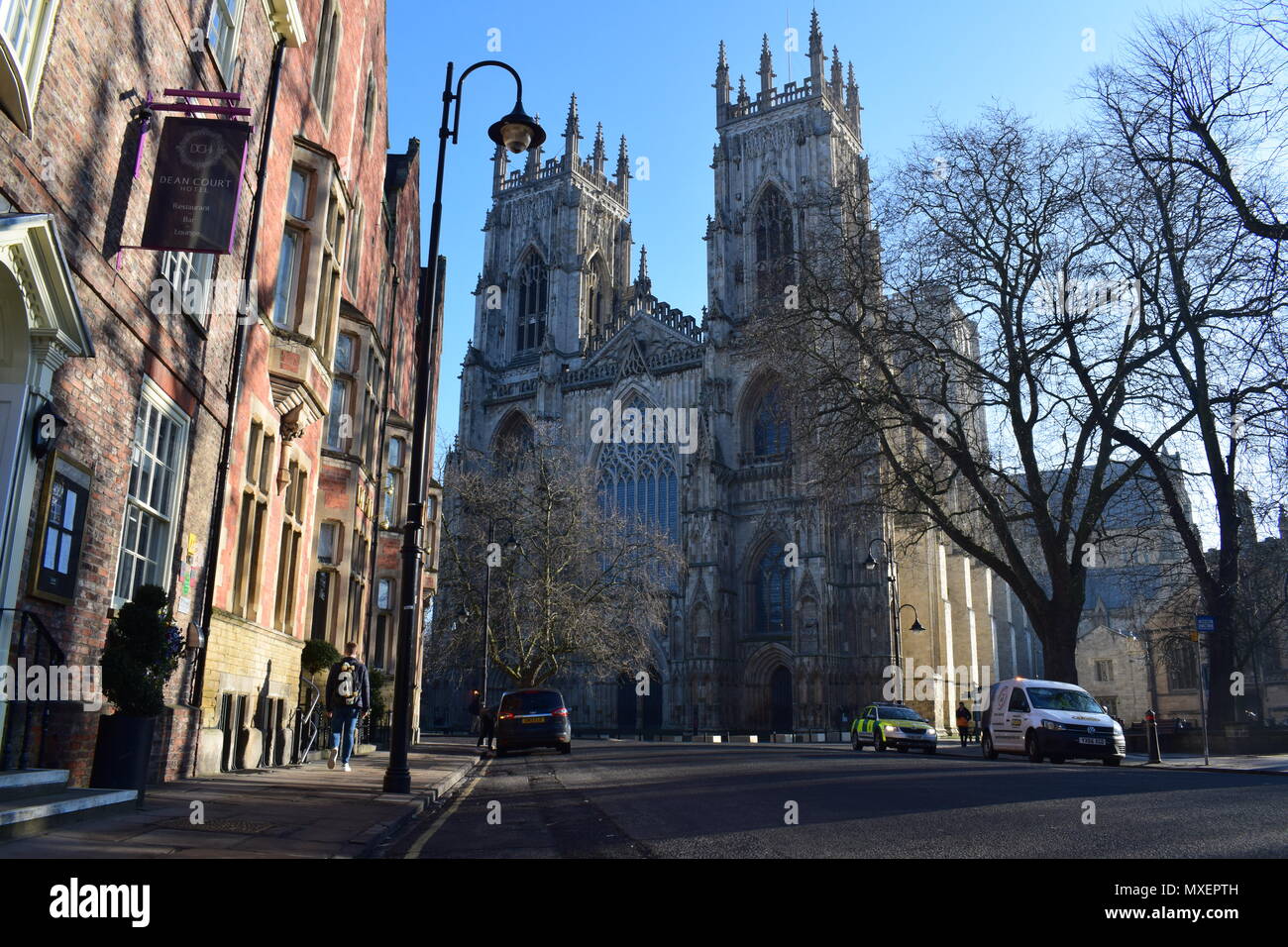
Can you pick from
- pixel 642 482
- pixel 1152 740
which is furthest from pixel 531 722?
pixel 642 482

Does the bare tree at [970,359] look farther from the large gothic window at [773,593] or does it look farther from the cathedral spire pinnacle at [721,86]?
the cathedral spire pinnacle at [721,86]

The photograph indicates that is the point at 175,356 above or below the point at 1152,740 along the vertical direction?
above

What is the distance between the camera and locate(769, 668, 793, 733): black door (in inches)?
2015

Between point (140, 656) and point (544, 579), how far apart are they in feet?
93.9

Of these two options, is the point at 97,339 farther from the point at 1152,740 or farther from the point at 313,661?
the point at 1152,740

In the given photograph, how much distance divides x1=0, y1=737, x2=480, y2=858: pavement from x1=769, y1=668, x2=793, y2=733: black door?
40.2m

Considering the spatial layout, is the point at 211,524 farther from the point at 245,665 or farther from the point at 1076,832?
the point at 1076,832

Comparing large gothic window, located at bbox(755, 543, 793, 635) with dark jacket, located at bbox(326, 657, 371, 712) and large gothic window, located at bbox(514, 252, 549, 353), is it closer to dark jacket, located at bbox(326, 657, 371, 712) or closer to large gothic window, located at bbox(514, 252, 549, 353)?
large gothic window, located at bbox(514, 252, 549, 353)

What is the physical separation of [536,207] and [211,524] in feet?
197

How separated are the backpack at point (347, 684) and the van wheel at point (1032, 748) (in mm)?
12482

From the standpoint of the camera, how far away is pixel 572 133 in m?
70.4

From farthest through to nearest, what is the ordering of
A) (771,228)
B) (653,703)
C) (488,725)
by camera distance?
(771,228), (653,703), (488,725)

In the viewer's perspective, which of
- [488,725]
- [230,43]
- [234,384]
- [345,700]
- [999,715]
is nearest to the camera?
[230,43]

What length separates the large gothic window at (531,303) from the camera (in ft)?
218
